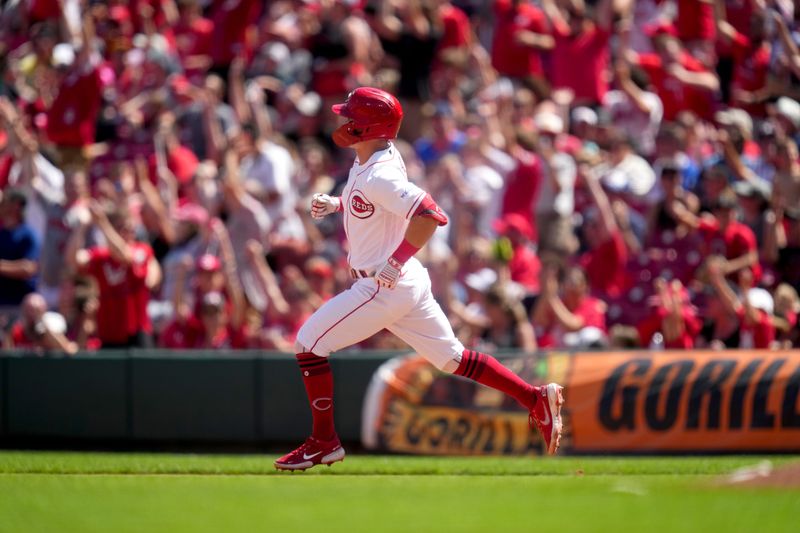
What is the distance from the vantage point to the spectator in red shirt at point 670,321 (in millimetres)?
10742

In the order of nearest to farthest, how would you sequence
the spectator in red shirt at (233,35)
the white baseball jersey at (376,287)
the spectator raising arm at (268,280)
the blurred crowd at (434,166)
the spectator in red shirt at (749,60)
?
the white baseball jersey at (376,287), the blurred crowd at (434,166), the spectator raising arm at (268,280), the spectator in red shirt at (749,60), the spectator in red shirt at (233,35)

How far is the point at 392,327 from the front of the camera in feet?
24.2

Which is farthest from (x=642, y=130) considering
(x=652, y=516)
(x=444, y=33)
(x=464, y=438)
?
(x=652, y=516)

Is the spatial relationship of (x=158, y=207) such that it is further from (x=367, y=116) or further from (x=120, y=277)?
(x=367, y=116)

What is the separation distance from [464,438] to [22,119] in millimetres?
6720

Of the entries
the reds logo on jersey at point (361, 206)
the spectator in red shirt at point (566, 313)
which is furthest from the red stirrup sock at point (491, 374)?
the spectator in red shirt at point (566, 313)

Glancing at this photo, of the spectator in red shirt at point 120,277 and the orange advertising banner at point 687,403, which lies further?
the spectator in red shirt at point 120,277

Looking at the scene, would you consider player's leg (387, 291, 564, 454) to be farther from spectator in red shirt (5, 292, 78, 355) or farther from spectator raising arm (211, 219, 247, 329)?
spectator in red shirt (5, 292, 78, 355)

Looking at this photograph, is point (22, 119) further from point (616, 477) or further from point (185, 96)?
point (616, 477)

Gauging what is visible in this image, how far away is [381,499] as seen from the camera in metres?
6.32

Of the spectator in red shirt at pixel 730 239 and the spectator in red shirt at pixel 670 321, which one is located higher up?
the spectator in red shirt at pixel 730 239

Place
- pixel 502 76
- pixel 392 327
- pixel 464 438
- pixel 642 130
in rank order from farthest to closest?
pixel 502 76 < pixel 642 130 < pixel 464 438 < pixel 392 327

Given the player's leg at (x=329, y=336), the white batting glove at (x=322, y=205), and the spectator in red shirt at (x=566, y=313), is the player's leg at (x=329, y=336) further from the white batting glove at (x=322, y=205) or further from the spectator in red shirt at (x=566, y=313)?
the spectator in red shirt at (x=566, y=313)

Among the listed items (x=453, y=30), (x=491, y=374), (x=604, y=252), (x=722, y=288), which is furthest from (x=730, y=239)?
(x=453, y=30)
